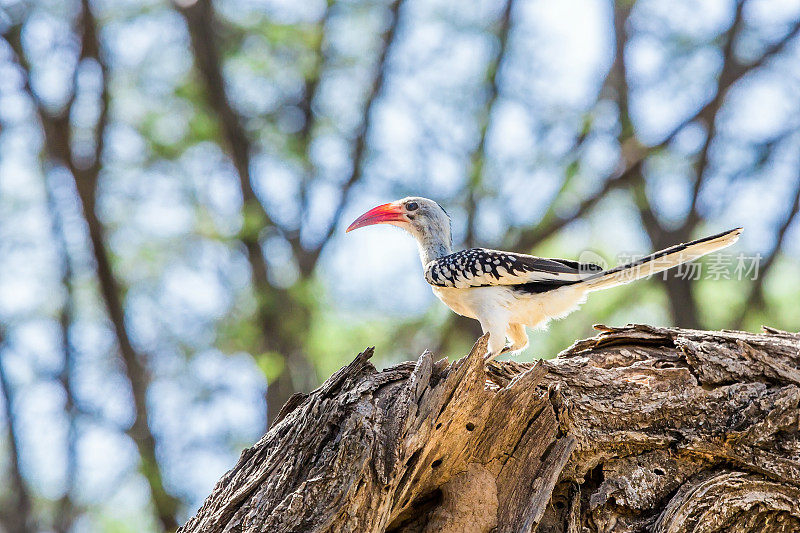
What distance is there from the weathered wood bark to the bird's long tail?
1.75 feet

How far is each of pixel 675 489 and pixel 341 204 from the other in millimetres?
8675

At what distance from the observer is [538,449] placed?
3963 millimetres

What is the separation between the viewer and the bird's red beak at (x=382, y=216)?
6473mm

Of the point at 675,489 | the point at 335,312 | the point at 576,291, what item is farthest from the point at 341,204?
the point at 675,489

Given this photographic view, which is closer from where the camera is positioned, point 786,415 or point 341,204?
point 786,415

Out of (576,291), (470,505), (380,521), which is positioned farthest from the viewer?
(576,291)

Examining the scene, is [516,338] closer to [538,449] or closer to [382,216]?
[382,216]

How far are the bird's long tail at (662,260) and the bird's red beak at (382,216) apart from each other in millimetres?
1842

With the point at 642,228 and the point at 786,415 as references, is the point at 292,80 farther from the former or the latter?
the point at 786,415

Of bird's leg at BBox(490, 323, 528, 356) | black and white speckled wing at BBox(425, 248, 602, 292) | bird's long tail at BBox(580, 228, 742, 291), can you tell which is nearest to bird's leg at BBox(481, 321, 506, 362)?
black and white speckled wing at BBox(425, 248, 602, 292)

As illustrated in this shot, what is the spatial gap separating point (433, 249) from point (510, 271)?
1091 mm

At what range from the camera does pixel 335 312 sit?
1095 centimetres

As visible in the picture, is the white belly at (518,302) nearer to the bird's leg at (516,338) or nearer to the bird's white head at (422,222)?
the bird's leg at (516,338)

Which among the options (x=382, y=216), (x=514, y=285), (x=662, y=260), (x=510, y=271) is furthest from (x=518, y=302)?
(x=382, y=216)
